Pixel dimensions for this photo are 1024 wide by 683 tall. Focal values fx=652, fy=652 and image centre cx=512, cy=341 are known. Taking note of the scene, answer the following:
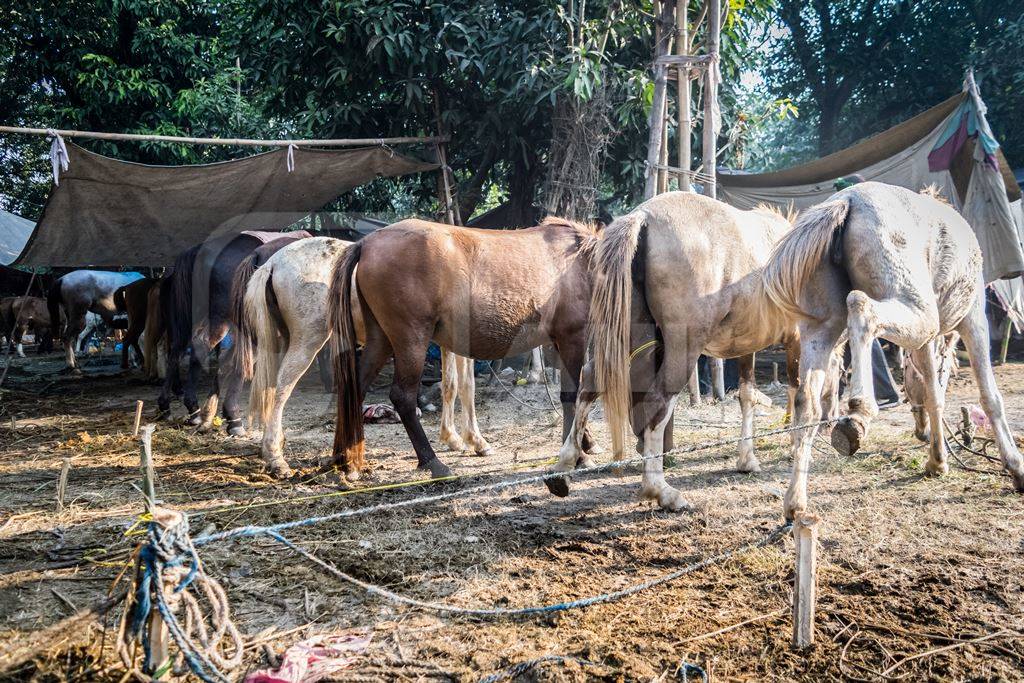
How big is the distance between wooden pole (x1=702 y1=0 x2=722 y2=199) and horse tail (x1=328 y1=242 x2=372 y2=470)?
166 inches

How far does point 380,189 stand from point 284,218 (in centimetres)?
246

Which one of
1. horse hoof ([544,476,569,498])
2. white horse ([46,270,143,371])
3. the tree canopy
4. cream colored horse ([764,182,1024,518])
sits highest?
the tree canopy

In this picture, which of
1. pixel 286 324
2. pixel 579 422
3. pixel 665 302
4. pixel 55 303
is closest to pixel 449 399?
pixel 286 324

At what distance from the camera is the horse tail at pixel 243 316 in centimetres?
545

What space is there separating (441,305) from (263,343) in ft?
5.44

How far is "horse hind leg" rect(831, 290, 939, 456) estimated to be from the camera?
109 inches

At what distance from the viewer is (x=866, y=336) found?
9.36ft

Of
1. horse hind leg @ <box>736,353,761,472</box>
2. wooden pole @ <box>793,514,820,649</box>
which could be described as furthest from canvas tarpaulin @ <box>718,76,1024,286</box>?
wooden pole @ <box>793,514,820,649</box>

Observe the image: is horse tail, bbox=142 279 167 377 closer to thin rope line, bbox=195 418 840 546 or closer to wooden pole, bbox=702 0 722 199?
thin rope line, bbox=195 418 840 546

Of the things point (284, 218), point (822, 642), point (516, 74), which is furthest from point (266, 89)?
point (822, 642)

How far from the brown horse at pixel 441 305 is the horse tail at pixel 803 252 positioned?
141cm

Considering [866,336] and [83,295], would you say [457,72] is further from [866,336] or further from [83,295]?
[83,295]

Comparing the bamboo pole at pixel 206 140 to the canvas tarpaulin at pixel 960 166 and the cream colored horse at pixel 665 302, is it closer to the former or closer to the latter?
the cream colored horse at pixel 665 302

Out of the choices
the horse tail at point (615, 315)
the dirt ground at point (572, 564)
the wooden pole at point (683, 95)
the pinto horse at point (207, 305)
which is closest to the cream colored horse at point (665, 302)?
the horse tail at point (615, 315)
